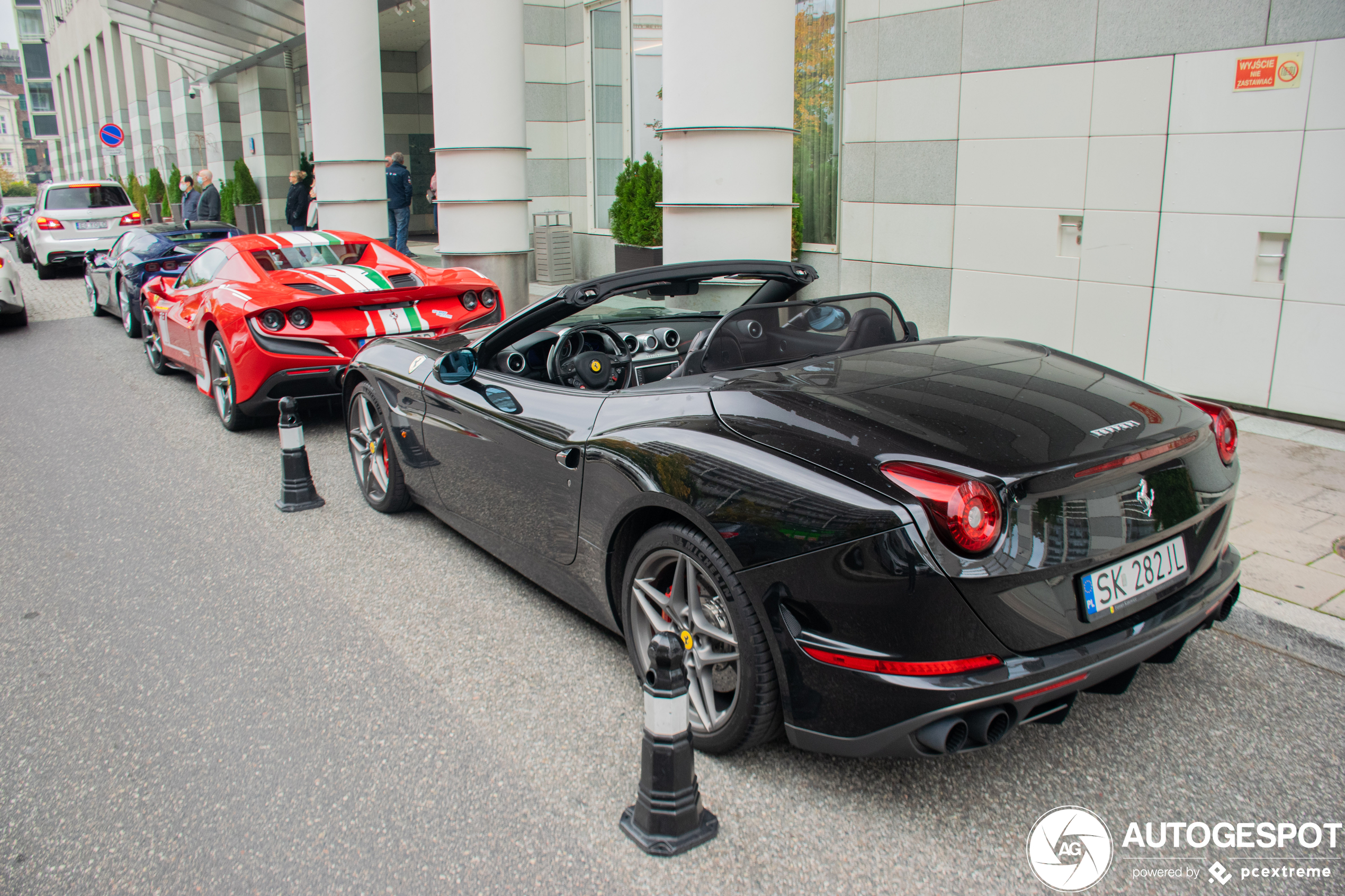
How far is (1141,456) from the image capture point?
268 cm

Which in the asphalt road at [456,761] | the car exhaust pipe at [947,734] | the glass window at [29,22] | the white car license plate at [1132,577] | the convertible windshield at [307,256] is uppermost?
the glass window at [29,22]

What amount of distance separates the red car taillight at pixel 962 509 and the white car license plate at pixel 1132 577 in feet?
1.12

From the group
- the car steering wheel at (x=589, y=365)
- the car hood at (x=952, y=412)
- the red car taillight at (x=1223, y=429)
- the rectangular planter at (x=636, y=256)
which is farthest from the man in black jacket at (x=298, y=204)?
the red car taillight at (x=1223, y=429)

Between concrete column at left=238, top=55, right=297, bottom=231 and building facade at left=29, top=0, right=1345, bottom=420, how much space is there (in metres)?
17.0

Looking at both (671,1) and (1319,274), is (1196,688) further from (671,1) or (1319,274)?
(671,1)

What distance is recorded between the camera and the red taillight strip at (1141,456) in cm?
255

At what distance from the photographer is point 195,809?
9.15 ft

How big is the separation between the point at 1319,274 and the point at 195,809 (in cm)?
717

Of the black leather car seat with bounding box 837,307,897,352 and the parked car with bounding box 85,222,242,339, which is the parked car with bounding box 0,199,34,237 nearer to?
the parked car with bounding box 85,222,242,339

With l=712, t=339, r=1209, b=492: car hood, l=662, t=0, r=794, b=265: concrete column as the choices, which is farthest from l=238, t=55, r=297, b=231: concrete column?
l=712, t=339, r=1209, b=492: car hood

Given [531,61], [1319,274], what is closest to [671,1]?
[1319,274]

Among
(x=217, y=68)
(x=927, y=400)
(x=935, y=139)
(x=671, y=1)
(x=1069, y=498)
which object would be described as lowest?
(x=1069, y=498)

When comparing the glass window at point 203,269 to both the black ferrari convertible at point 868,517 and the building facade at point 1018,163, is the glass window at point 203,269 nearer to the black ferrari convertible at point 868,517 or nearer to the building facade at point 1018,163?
the building facade at point 1018,163
